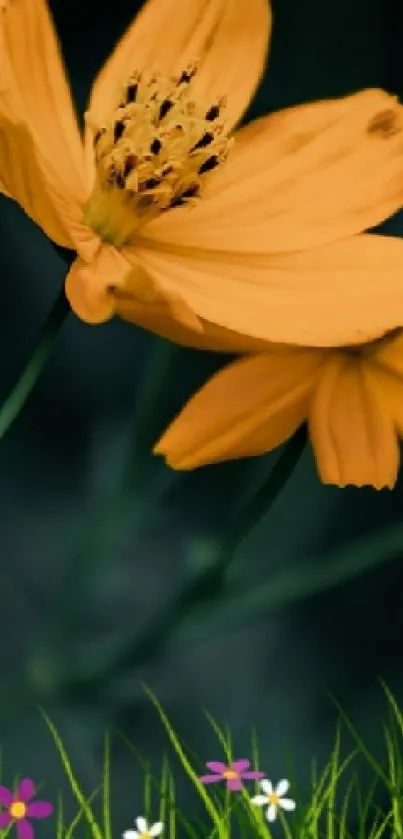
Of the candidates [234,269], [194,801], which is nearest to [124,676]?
[194,801]

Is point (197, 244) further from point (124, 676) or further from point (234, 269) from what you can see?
point (124, 676)

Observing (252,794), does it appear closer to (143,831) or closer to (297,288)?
(143,831)

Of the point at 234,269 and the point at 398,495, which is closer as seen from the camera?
the point at 234,269

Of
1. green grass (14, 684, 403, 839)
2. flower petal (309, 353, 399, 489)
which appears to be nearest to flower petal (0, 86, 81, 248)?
flower petal (309, 353, 399, 489)

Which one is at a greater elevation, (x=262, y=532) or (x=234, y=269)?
(x=234, y=269)

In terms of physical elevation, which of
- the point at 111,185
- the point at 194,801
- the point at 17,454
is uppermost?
the point at 111,185

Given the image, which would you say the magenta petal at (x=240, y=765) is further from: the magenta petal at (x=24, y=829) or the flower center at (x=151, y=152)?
the flower center at (x=151, y=152)

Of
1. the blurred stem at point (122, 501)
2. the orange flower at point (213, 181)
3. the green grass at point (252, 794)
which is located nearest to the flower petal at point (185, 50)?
the orange flower at point (213, 181)

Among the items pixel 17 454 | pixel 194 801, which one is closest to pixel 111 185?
pixel 17 454
